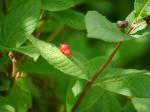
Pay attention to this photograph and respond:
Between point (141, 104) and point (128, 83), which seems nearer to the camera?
point (128, 83)

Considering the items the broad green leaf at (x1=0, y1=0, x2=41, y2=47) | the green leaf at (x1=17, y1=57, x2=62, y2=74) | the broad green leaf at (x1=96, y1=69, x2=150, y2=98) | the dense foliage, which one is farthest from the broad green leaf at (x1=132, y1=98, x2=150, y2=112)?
the broad green leaf at (x1=0, y1=0, x2=41, y2=47)

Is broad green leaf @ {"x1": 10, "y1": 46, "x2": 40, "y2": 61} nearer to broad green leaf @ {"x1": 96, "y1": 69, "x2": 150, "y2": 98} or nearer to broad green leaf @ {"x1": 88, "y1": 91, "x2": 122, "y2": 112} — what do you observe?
broad green leaf @ {"x1": 96, "y1": 69, "x2": 150, "y2": 98}

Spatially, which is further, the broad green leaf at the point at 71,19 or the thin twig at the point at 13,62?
the broad green leaf at the point at 71,19

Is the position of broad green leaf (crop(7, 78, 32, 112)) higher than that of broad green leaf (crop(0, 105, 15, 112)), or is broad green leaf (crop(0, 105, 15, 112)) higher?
broad green leaf (crop(0, 105, 15, 112))

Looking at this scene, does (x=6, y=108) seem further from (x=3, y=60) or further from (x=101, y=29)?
(x=101, y=29)

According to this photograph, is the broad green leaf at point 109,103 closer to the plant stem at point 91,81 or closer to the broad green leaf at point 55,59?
the plant stem at point 91,81

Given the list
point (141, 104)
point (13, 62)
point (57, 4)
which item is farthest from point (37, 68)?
point (141, 104)

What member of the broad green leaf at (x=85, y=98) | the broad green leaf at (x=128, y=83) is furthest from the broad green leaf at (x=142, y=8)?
the broad green leaf at (x=85, y=98)
